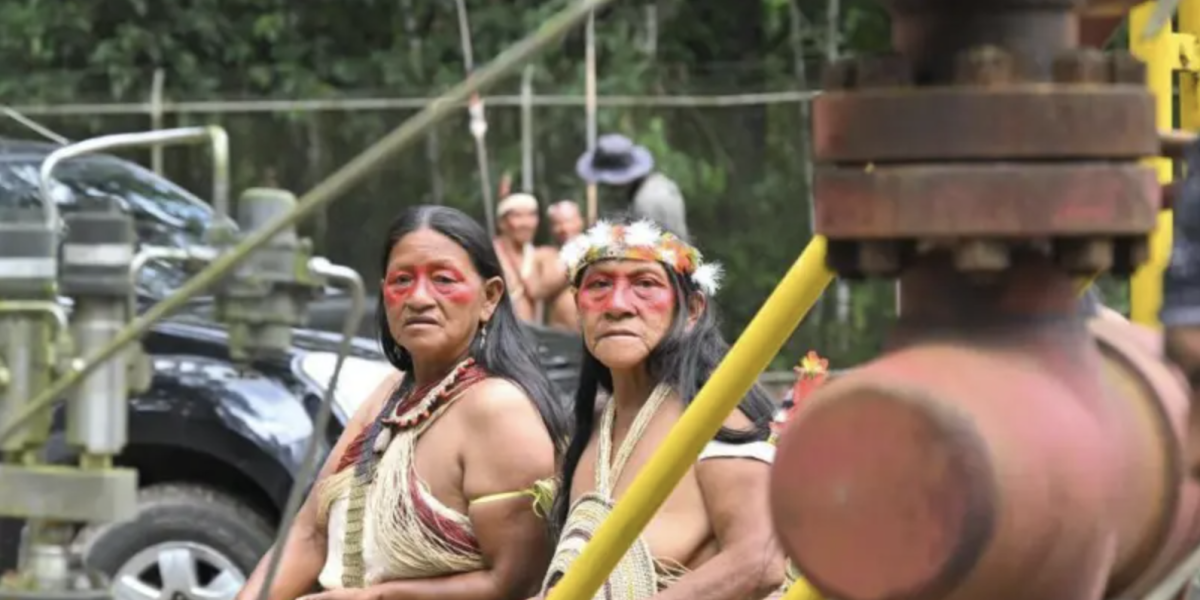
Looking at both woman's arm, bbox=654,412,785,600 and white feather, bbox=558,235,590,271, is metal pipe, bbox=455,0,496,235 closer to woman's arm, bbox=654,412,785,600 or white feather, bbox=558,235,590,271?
white feather, bbox=558,235,590,271

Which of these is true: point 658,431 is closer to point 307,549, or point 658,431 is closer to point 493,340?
point 493,340

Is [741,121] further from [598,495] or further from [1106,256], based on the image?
[1106,256]

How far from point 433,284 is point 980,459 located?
3.06 m

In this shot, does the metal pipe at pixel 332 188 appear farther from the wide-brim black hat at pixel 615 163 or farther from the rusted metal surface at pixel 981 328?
the wide-brim black hat at pixel 615 163

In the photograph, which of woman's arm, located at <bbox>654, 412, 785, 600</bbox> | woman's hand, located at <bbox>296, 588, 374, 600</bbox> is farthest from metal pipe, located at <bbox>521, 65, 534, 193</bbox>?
woman's arm, located at <bbox>654, 412, 785, 600</bbox>

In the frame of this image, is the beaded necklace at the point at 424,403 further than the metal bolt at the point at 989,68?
Yes

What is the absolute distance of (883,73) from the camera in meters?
2.07

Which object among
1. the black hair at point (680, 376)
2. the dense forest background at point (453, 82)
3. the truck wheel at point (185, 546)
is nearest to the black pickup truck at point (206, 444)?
the truck wheel at point (185, 546)

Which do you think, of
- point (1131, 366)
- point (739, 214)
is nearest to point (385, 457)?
point (1131, 366)

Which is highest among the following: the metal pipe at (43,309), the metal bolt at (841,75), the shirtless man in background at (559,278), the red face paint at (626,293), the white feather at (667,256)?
the metal bolt at (841,75)

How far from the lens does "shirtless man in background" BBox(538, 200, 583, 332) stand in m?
13.3

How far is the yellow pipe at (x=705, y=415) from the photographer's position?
2.60 meters

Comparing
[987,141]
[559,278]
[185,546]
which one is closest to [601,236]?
[987,141]

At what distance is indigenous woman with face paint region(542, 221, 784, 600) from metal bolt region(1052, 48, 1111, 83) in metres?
2.22
